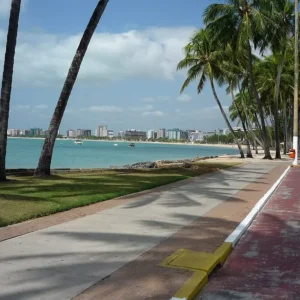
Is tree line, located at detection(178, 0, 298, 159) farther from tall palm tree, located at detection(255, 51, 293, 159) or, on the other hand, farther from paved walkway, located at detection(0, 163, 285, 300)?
paved walkway, located at detection(0, 163, 285, 300)

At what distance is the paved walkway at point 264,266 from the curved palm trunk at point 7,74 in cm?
875

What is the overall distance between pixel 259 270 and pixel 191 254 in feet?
3.12

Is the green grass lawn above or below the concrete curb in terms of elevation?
above

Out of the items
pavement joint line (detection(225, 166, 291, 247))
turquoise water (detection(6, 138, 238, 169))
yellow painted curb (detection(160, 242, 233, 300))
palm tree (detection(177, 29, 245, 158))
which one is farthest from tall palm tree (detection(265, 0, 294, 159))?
yellow painted curb (detection(160, 242, 233, 300))

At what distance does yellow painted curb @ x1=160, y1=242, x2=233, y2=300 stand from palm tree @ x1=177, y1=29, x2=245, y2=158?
32.0 metres

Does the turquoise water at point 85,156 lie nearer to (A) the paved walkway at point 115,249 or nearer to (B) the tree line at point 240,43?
(B) the tree line at point 240,43

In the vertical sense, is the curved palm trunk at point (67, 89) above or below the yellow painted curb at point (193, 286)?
above

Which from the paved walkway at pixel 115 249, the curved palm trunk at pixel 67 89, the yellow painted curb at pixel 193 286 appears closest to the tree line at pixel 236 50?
the curved palm trunk at pixel 67 89

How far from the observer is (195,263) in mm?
5668

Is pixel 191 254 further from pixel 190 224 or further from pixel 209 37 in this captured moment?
pixel 209 37

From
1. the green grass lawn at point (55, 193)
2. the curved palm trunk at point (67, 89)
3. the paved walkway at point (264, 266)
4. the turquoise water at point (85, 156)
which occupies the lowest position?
the turquoise water at point (85, 156)

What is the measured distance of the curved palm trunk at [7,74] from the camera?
46.5 ft

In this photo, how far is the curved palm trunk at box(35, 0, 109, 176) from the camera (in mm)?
16000

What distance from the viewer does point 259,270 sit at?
18.9 feet
